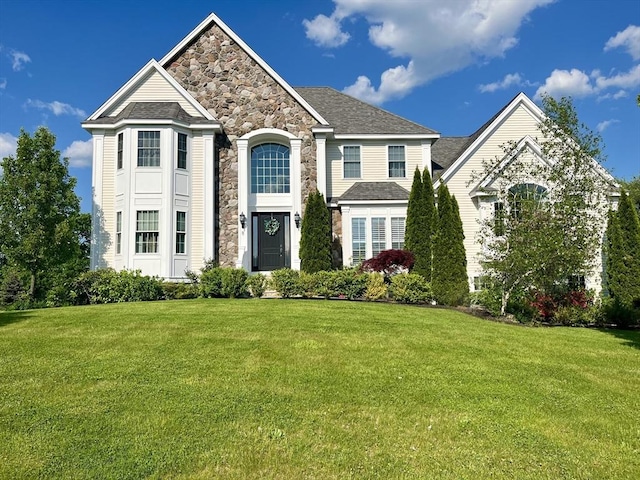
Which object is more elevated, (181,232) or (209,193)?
(209,193)

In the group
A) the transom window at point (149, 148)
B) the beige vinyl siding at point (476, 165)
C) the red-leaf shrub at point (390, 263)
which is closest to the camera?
the red-leaf shrub at point (390, 263)

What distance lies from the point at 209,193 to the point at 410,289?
26.7ft

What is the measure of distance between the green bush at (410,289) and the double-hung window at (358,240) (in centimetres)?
318

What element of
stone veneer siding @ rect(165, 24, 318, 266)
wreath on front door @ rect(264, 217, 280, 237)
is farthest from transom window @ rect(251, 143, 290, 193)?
wreath on front door @ rect(264, 217, 280, 237)

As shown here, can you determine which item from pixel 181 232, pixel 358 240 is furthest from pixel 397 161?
pixel 181 232

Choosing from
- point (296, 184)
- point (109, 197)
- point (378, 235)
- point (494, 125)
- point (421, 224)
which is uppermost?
point (494, 125)

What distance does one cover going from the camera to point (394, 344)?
7.80m

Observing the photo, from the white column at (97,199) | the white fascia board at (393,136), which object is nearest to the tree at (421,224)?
the white fascia board at (393,136)

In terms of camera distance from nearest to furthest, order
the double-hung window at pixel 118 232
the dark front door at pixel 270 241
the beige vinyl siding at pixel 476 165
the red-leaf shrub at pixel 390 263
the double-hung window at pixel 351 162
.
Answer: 1. the red-leaf shrub at pixel 390 263
2. the double-hung window at pixel 118 232
3. the dark front door at pixel 270 241
4. the beige vinyl siding at pixel 476 165
5. the double-hung window at pixel 351 162

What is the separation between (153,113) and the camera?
636 inches

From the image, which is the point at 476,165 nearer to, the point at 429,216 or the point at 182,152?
the point at 429,216

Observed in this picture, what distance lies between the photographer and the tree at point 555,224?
12414 mm

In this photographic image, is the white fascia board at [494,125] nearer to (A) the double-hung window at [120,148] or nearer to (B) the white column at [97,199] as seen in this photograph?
(A) the double-hung window at [120,148]

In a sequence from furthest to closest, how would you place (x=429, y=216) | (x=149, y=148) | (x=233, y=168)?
(x=233, y=168) → (x=149, y=148) → (x=429, y=216)
